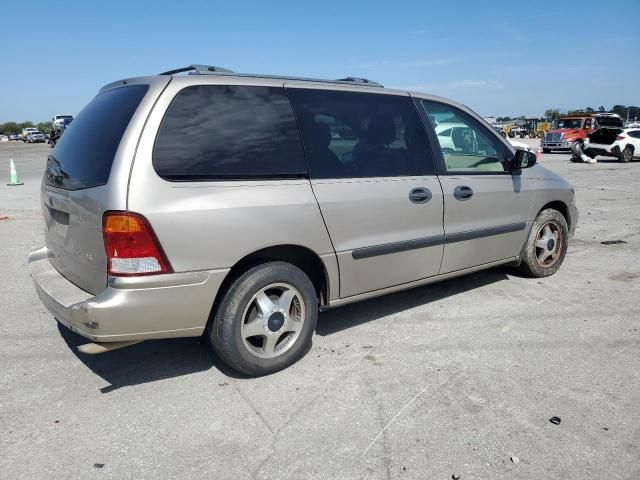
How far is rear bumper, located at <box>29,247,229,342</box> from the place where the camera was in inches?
105

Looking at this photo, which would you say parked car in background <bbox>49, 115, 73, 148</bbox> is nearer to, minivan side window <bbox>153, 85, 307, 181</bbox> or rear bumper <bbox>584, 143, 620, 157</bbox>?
minivan side window <bbox>153, 85, 307, 181</bbox>

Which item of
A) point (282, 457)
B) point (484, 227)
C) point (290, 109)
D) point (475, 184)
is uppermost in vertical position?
point (290, 109)

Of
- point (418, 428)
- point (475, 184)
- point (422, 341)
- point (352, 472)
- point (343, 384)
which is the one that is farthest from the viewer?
point (475, 184)

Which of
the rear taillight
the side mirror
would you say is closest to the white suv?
the side mirror

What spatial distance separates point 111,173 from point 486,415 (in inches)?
94.5

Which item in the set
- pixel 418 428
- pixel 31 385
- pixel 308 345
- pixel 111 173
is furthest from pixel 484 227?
pixel 31 385

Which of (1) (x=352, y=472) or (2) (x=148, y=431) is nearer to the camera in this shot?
(1) (x=352, y=472)

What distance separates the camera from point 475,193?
4203mm

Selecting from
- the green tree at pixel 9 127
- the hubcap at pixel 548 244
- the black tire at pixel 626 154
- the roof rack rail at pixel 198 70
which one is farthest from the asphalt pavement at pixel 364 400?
the green tree at pixel 9 127

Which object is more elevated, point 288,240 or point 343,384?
point 288,240

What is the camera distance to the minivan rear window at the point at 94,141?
9.37 ft

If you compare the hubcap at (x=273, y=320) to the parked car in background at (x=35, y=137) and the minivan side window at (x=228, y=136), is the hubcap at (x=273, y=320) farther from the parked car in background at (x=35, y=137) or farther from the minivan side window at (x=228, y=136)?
the parked car in background at (x=35, y=137)

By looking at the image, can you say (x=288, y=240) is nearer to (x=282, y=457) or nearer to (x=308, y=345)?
(x=308, y=345)

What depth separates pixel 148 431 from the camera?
2660 millimetres
